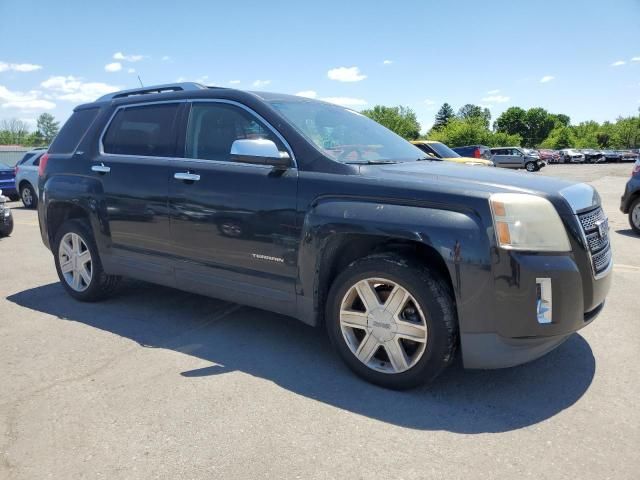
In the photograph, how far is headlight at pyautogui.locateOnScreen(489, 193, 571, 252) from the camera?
2.79 metres

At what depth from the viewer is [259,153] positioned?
3.40m

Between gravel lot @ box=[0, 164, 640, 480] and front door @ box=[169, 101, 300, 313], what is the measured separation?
512 millimetres

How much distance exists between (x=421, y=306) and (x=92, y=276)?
3.33 m

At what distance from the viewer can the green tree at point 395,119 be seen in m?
98.1

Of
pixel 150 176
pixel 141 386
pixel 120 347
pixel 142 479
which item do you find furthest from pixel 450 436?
pixel 150 176

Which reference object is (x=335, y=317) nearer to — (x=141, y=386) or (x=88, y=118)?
(x=141, y=386)

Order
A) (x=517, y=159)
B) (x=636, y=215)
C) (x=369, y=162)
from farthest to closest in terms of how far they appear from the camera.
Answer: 1. (x=517, y=159)
2. (x=636, y=215)
3. (x=369, y=162)

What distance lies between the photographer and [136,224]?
439 cm

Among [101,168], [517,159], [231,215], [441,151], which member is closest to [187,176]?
[231,215]

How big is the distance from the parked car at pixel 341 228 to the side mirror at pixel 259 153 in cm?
1

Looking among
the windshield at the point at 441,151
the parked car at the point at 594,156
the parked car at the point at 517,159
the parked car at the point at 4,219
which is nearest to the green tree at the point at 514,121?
the parked car at the point at 594,156

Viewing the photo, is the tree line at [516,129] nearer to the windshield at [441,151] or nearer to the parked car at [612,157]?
the parked car at [612,157]

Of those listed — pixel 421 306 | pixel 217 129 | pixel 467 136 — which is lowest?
pixel 421 306

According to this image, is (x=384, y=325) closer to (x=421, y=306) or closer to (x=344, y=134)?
(x=421, y=306)
